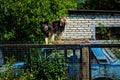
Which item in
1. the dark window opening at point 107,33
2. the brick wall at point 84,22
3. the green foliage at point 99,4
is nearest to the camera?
the brick wall at point 84,22

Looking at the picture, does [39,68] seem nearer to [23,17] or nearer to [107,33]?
[23,17]

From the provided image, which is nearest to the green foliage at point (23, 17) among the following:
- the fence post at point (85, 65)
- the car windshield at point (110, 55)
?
the car windshield at point (110, 55)

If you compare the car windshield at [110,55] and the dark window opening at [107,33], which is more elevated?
the car windshield at [110,55]

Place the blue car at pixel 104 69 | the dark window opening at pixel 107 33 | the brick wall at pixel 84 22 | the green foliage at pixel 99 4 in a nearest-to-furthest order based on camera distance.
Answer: the blue car at pixel 104 69
the brick wall at pixel 84 22
the dark window opening at pixel 107 33
the green foliage at pixel 99 4

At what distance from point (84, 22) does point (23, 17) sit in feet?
19.0

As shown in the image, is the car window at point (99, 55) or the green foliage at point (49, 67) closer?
the green foliage at point (49, 67)

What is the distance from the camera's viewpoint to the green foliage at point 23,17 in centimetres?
1432

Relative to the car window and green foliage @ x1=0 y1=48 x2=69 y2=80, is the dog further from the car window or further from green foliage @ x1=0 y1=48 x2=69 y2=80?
green foliage @ x1=0 y1=48 x2=69 y2=80

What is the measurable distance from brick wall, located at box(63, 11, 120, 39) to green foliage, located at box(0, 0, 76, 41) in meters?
4.86

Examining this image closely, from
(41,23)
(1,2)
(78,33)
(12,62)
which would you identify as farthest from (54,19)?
(12,62)

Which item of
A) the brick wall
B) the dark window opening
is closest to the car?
the brick wall

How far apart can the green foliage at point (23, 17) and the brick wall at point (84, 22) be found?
15.9 feet

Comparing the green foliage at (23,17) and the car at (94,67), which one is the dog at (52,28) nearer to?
the green foliage at (23,17)

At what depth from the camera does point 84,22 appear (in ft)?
64.8
